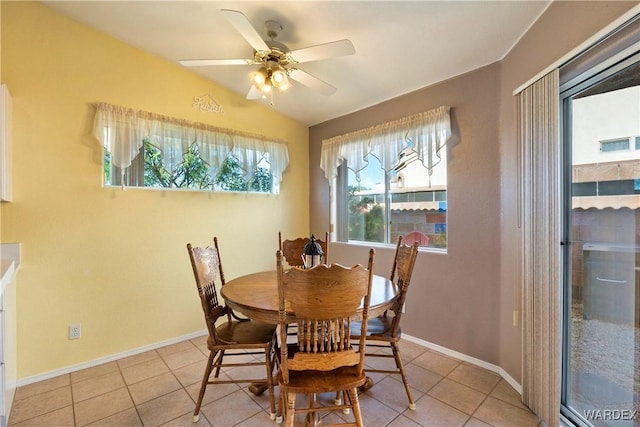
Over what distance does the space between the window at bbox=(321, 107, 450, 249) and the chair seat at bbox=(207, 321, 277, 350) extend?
5.78ft

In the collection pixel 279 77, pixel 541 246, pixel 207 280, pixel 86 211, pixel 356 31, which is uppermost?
pixel 356 31

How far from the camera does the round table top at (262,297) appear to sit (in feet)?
4.88

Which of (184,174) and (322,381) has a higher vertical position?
(184,174)

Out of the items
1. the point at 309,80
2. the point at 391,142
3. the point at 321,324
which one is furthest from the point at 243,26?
the point at 391,142

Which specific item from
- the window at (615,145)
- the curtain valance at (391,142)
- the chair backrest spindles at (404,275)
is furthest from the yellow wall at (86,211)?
the window at (615,145)

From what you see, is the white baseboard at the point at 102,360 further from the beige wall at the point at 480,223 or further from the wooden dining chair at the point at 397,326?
the beige wall at the point at 480,223

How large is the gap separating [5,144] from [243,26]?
186cm

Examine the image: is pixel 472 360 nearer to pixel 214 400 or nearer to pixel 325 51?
pixel 214 400

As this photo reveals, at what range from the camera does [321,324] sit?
4.65ft

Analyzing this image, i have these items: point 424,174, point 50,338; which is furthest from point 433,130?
point 50,338

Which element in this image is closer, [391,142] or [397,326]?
[397,326]

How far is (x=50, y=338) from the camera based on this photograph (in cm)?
225

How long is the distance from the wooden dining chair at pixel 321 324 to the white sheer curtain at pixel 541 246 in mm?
1126

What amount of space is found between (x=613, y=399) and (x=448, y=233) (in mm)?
1412
